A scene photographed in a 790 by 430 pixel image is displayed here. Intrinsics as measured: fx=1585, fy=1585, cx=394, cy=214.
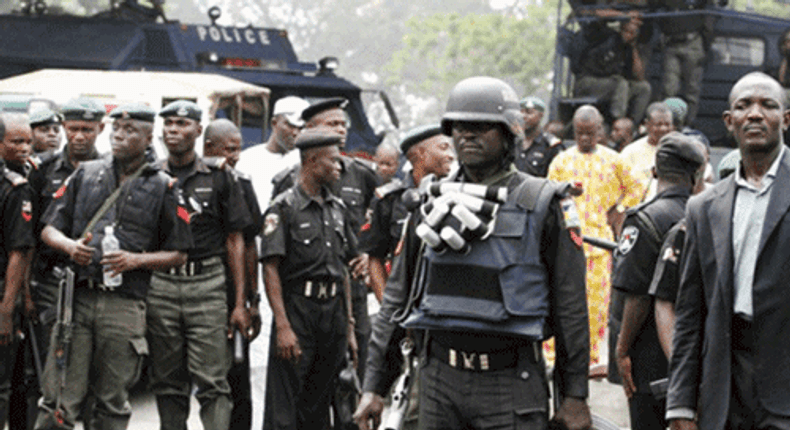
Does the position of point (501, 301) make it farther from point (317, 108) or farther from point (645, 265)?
point (317, 108)

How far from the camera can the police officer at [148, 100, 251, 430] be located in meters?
8.98

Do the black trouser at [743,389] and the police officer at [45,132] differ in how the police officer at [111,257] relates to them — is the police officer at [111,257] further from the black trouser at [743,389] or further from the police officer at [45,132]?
the black trouser at [743,389]

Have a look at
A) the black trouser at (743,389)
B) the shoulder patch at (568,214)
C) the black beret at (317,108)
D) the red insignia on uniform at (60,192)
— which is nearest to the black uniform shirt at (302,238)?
the black beret at (317,108)

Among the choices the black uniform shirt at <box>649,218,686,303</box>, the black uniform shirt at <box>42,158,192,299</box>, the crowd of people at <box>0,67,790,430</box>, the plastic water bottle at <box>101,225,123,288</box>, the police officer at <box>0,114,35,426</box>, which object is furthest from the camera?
the police officer at <box>0,114,35,426</box>

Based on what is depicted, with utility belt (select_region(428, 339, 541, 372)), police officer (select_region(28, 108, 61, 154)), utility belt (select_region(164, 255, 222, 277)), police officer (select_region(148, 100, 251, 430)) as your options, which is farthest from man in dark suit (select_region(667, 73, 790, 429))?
police officer (select_region(28, 108, 61, 154))

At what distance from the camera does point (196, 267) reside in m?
9.13

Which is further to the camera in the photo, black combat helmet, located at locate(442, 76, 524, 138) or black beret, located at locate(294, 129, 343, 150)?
black beret, located at locate(294, 129, 343, 150)

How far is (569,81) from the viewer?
61.2 feet

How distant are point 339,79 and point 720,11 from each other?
14.6 ft

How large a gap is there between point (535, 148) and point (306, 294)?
5032mm

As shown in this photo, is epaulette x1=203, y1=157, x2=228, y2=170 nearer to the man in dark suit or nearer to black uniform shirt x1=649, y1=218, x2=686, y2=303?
black uniform shirt x1=649, y1=218, x2=686, y2=303

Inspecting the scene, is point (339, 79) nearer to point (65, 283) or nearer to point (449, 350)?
point (65, 283)

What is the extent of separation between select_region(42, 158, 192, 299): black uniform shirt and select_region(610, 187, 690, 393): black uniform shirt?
270 cm

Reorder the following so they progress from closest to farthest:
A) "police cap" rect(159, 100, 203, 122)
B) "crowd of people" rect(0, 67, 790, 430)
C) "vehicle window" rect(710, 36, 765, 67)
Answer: "crowd of people" rect(0, 67, 790, 430)
"police cap" rect(159, 100, 203, 122)
"vehicle window" rect(710, 36, 765, 67)
